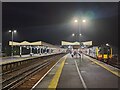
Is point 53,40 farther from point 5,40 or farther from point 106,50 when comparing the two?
point 106,50

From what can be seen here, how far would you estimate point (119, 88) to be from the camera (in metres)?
13.4

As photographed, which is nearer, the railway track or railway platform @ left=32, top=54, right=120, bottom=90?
railway platform @ left=32, top=54, right=120, bottom=90

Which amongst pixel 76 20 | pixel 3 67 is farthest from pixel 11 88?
pixel 76 20

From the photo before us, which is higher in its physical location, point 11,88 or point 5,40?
point 5,40

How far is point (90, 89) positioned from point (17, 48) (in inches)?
2912

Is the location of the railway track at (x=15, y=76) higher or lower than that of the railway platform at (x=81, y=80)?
lower

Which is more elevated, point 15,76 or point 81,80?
point 81,80

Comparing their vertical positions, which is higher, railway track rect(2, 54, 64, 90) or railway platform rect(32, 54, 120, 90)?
railway platform rect(32, 54, 120, 90)

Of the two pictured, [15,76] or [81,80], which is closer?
[81,80]

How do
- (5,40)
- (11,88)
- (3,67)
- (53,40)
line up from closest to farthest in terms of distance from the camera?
(11,88) → (3,67) → (53,40) → (5,40)

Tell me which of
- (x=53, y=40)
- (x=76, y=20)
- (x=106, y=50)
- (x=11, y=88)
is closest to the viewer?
(x=11, y=88)

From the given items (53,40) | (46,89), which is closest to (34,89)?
(46,89)

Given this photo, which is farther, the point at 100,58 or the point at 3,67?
the point at 100,58

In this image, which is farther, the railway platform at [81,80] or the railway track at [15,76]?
the railway track at [15,76]
